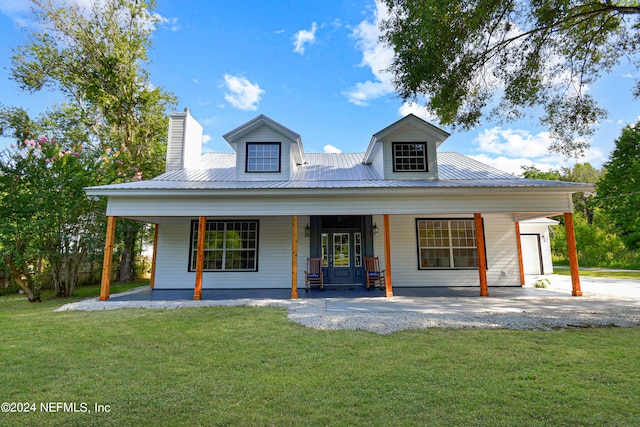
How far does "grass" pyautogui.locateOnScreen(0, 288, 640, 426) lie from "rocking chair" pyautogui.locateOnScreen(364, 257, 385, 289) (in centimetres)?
451

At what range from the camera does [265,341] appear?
14.4ft

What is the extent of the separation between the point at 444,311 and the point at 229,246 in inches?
273

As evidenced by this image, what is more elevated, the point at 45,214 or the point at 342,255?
the point at 45,214

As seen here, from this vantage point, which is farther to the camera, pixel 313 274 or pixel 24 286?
pixel 313 274

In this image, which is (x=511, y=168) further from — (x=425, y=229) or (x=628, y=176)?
(x=425, y=229)

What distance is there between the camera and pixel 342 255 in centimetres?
1015

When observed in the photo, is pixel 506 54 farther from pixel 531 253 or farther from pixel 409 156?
pixel 531 253

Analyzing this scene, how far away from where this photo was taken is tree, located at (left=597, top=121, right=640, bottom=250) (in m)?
19.2

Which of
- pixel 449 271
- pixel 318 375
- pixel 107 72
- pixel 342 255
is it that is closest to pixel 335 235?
pixel 342 255

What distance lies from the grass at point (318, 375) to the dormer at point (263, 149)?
5.77 metres

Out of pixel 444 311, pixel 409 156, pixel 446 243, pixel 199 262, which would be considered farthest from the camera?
pixel 446 243

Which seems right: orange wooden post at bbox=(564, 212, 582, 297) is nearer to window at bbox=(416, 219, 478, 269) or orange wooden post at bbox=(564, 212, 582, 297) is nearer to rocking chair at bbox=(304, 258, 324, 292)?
window at bbox=(416, 219, 478, 269)

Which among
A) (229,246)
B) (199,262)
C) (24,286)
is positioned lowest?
(24,286)

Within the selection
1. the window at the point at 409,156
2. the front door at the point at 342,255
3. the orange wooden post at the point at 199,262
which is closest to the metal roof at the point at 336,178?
the window at the point at 409,156
